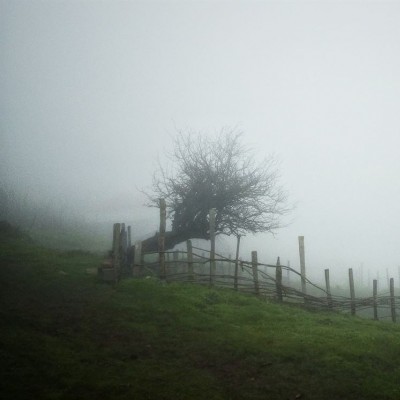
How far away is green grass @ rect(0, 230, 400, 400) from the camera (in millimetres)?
5254

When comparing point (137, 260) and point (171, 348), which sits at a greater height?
point (137, 260)

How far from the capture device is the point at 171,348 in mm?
6820

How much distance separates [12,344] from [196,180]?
1334cm

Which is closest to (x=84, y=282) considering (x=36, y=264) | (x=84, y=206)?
(x=36, y=264)

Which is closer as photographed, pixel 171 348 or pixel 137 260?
pixel 171 348

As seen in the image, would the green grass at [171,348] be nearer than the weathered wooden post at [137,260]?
Yes

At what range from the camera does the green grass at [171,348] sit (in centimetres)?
525

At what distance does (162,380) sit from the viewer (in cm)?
544

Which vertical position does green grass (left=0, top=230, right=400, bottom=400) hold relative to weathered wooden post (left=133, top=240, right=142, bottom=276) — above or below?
below

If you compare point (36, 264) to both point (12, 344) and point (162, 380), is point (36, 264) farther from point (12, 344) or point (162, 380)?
point (162, 380)

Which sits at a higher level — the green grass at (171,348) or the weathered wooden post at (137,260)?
the weathered wooden post at (137,260)

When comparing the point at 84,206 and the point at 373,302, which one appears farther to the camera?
the point at 84,206

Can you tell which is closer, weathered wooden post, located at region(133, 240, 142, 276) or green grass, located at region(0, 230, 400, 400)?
green grass, located at region(0, 230, 400, 400)

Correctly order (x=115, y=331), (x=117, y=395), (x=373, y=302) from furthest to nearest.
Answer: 1. (x=373, y=302)
2. (x=115, y=331)
3. (x=117, y=395)
